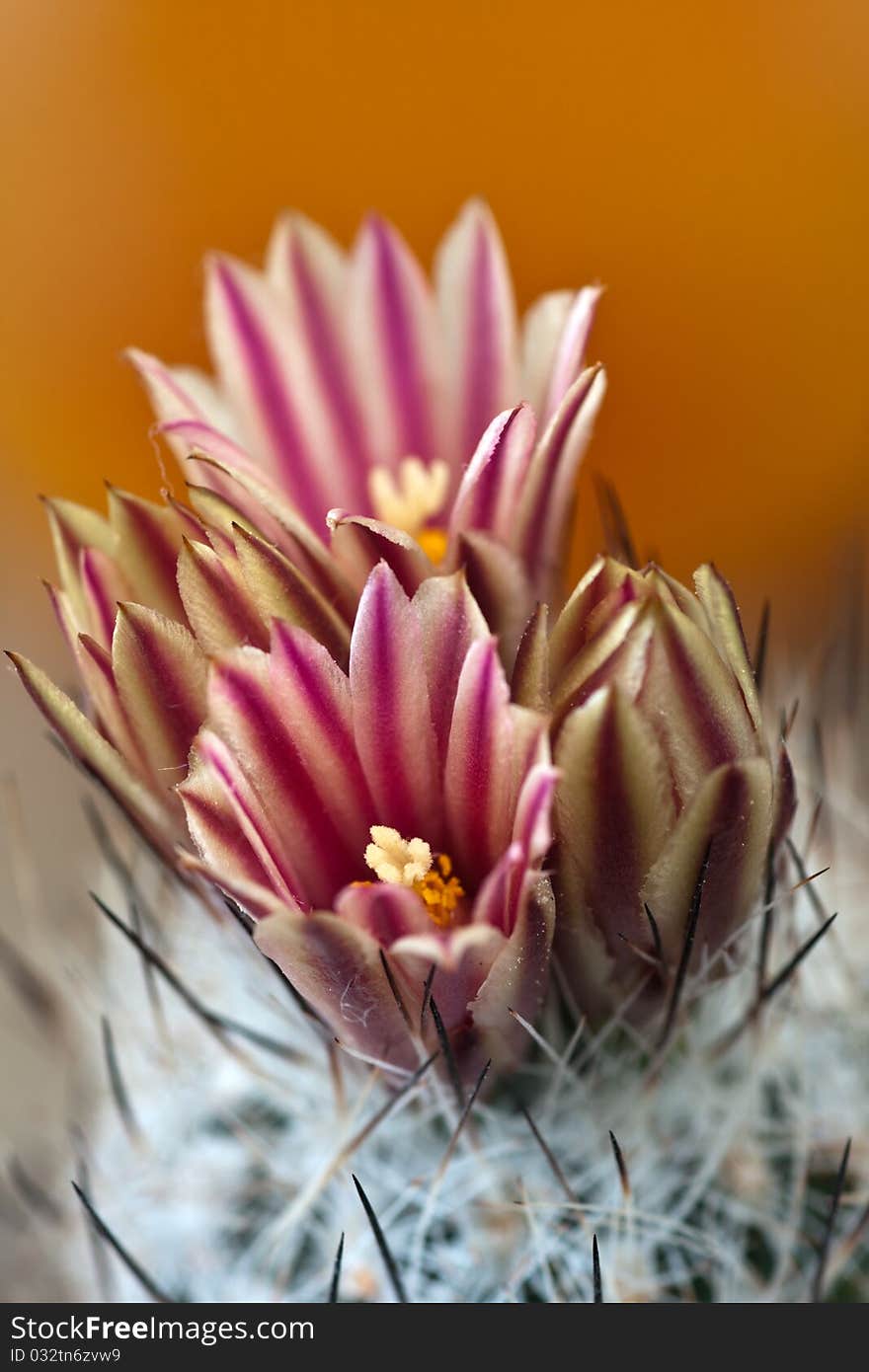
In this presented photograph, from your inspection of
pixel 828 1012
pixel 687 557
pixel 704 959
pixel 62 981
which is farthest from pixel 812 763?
pixel 687 557

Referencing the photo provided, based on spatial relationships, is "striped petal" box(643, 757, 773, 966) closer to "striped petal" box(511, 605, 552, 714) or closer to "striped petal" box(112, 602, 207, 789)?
"striped petal" box(511, 605, 552, 714)

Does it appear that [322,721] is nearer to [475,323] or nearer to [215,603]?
[215,603]

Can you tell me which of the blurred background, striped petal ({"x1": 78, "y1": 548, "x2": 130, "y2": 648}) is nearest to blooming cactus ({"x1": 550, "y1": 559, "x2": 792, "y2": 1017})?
striped petal ({"x1": 78, "y1": 548, "x2": 130, "y2": 648})

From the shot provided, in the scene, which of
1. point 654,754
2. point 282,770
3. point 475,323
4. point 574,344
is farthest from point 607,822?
point 475,323

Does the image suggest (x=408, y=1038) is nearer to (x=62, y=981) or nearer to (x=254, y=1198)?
(x=254, y=1198)

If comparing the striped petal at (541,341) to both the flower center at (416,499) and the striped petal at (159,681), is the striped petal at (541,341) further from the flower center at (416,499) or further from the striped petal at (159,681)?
the striped petal at (159,681)

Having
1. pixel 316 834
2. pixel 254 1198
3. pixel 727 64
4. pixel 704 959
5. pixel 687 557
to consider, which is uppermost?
pixel 727 64

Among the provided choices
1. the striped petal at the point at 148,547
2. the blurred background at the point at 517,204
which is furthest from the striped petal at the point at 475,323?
the blurred background at the point at 517,204
